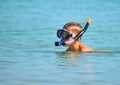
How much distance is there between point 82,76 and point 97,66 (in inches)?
41.0

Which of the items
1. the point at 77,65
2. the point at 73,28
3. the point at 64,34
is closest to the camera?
the point at 77,65

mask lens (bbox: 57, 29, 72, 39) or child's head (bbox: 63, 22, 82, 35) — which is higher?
child's head (bbox: 63, 22, 82, 35)

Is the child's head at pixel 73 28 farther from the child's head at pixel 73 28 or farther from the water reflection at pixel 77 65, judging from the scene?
the water reflection at pixel 77 65

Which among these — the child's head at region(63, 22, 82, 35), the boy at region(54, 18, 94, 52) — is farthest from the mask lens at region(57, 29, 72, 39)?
the child's head at region(63, 22, 82, 35)

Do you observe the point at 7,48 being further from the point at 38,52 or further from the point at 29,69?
the point at 29,69

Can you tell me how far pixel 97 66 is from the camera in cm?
807

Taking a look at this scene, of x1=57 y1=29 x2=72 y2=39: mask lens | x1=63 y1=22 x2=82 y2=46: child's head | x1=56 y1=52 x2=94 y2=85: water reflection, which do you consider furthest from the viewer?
x1=63 y1=22 x2=82 y2=46: child's head

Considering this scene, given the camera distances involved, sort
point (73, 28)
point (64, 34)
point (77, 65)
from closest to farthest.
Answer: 1. point (77, 65)
2. point (64, 34)
3. point (73, 28)

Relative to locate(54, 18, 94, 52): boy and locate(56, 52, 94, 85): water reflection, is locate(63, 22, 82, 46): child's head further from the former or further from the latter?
locate(56, 52, 94, 85): water reflection

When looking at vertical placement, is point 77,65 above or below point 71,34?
below

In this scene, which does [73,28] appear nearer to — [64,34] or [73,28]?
[73,28]

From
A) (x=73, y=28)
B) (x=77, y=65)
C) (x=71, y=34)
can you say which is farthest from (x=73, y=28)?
(x=77, y=65)

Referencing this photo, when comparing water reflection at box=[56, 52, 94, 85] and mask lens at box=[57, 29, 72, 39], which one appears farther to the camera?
mask lens at box=[57, 29, 72, 39]

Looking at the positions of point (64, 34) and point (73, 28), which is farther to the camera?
point (73, 28)
